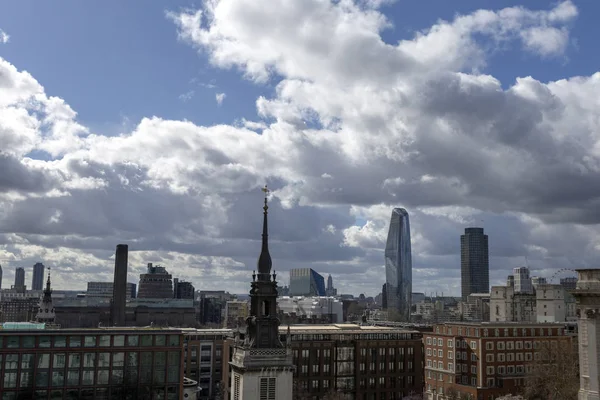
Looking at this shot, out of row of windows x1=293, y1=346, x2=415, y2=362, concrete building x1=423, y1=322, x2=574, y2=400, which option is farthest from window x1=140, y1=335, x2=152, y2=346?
concrete building x1=423, y1=322, x2=574, y2=400

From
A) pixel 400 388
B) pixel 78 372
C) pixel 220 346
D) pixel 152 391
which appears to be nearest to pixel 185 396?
pixel 152 391

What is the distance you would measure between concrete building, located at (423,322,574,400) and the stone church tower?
78.0 m

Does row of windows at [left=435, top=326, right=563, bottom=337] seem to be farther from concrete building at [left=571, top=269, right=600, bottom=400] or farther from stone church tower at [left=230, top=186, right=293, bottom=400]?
stone church tower at [left=230, top=186, right=293, bottom=400]

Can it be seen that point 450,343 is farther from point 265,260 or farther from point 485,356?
point 265,260

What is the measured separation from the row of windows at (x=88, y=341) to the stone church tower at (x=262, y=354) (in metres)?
52.3

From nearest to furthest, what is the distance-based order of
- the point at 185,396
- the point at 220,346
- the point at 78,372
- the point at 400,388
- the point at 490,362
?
the point at 78,372 < the point at 185,396 < the point at 490,362 < the point at 400,388 < the point at 220,346

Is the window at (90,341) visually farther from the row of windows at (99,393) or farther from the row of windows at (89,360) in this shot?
the row of windows at (99,393)

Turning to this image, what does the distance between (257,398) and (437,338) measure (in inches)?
3534

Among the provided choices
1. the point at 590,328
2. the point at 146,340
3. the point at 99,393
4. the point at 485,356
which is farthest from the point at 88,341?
the point at 590,328

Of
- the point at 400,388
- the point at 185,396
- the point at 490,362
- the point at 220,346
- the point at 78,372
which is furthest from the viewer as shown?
the point at 220,346

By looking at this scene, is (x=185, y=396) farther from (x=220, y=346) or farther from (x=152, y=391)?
(x=220, y=346)

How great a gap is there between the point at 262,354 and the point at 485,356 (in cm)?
8206

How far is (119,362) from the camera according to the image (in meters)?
112

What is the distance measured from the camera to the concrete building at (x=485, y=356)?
132 m
